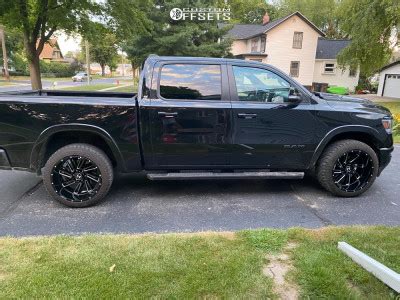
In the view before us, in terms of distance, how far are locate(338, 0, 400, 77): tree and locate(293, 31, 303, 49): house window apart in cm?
1102

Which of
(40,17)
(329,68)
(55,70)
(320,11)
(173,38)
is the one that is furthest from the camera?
(55,70)

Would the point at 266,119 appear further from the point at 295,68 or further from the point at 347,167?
the point at 295,68

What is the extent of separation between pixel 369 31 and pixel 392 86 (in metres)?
13.1

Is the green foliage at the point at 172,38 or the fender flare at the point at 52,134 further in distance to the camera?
the green foliage at the point at 172,38

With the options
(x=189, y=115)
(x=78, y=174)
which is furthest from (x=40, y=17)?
(x=189, y=115)

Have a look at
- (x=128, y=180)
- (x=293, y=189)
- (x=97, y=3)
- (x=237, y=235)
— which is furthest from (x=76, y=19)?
(x=237, y=235)

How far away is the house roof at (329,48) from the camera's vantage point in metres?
33.2

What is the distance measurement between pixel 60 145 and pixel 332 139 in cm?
357

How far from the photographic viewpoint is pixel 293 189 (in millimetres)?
4949

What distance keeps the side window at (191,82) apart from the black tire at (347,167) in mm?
1711

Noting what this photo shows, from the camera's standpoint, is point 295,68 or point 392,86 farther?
point 295,68

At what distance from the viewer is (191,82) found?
424 cm

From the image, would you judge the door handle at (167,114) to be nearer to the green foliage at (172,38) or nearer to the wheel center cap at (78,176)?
the wheel center cap at (78,176)

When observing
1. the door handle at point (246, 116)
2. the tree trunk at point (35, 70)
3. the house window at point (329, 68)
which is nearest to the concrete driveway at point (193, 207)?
the door handle at point (246, 116)
